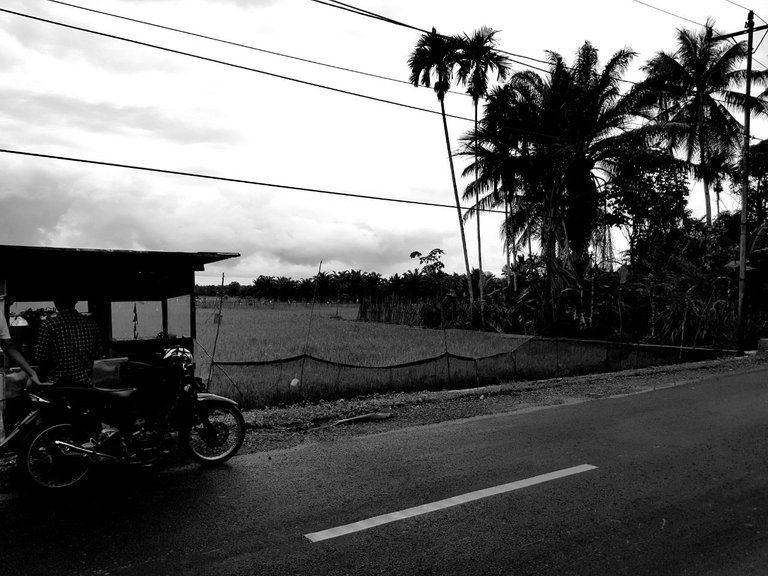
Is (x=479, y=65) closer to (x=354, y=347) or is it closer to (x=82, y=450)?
(x=354, y=347)

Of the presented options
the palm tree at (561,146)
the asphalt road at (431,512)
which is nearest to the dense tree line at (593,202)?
the palm tree at (561,146)

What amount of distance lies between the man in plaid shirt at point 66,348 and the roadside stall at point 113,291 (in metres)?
1.37

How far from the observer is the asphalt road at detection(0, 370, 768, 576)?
408 centimetres

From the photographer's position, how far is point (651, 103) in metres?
25.6

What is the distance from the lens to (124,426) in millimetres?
5910

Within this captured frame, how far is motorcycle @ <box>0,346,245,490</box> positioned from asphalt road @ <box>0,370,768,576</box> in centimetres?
25

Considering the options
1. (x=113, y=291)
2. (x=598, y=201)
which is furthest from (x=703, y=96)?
(x=113, y=291)

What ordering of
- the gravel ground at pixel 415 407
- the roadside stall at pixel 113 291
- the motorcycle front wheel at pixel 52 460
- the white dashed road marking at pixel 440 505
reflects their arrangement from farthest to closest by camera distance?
the gravel ground at pixel 415 407 < the roadside stall at pixel 113 291 < the motorcycle front wheel at pixel 52 460 < the white dashed road marking at pixel 440 505

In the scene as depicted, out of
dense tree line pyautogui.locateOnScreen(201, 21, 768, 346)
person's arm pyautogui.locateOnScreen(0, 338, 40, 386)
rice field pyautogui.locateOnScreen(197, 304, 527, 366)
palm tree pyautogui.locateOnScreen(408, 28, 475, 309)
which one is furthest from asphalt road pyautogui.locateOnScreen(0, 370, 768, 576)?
palm tree pyautogui.locateOnScreen(408, 28, 475, 309)

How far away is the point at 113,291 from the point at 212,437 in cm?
310

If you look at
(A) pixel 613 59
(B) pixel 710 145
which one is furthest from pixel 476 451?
(B) pixel 710 145

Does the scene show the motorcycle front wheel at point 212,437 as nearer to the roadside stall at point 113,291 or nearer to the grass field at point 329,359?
the roadside stall at point 113,291

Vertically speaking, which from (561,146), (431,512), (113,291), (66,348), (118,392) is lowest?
(431,512)

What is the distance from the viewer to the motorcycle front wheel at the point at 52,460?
5418 millimetres
